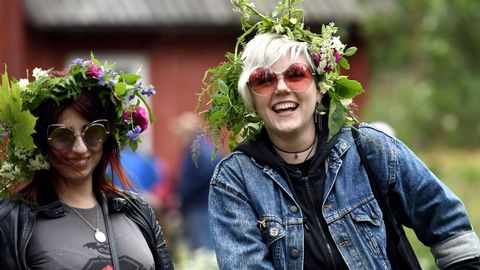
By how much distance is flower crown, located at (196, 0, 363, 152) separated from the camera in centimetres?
535

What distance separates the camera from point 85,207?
17.6 feet

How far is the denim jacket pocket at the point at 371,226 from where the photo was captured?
16.8ft

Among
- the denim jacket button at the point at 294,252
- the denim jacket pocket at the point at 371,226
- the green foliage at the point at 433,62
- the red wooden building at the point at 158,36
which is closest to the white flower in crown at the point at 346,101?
the denim jacket pocket at the point at 371,226

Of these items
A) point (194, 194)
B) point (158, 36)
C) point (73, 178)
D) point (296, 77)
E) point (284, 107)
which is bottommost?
point (73, 178)

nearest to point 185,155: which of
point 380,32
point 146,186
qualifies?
point 146,186

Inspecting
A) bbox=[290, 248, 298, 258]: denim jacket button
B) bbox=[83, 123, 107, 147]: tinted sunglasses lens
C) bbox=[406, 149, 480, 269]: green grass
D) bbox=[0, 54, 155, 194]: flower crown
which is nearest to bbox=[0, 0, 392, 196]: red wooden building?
bbox=[406, 149, 480, 269]: green grass

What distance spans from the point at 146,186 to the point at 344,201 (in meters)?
8.02

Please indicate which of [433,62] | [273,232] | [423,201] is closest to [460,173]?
[433,62]

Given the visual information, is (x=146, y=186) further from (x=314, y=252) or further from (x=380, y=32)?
(x=314, y=252)

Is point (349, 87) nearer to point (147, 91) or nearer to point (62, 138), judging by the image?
point (147, 91)

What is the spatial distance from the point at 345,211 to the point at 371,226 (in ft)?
0.44

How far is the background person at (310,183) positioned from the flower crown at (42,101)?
1.87 feet

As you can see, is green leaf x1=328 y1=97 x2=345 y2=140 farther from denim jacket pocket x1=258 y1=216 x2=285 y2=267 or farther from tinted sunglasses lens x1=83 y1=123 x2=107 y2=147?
tinted sunglasses lens x1=83 y1=123 x2=107 y2=147

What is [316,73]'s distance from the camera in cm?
535
